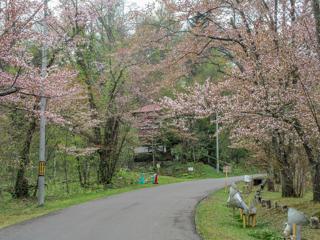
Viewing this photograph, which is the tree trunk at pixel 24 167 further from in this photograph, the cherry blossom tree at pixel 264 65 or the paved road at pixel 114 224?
the cherry blossom tree at pixel 264 65

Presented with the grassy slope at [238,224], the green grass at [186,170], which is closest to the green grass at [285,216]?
the grassy slope at [238,224]

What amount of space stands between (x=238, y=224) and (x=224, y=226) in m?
0.81

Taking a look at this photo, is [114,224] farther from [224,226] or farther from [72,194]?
[72,194]

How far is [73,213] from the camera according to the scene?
12984 millimetres

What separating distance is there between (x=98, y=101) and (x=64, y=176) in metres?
5.00

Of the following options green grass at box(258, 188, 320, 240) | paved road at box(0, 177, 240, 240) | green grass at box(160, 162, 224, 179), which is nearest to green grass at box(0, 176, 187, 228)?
paved road at box(0, 177, 240, 240)

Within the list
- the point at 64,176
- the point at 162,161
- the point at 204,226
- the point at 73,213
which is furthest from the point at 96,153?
the point at 162,161

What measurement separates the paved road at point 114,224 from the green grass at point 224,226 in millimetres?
300

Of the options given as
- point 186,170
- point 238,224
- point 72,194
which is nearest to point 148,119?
point 72,194

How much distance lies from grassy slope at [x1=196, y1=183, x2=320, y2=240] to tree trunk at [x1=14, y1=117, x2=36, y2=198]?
9.06 metres

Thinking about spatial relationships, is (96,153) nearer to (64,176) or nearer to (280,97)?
(64,176)

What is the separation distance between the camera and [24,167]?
64.1ft

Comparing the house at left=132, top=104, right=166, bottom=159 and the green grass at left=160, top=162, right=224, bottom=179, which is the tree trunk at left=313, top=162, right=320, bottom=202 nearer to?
the house at left=132, top=104, right=166, bottom=159

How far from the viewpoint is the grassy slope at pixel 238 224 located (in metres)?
9.19
